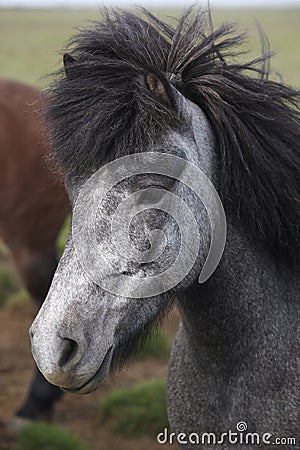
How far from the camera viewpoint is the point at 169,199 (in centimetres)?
220

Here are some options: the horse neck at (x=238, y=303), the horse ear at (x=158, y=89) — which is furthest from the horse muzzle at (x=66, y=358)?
the horse ear at (x=158, y=89)

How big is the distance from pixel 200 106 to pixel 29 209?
3085mm

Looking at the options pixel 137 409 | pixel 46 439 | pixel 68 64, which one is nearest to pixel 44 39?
pixel 137 409

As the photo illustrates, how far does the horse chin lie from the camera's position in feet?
6.83

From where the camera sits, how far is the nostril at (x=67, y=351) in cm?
199

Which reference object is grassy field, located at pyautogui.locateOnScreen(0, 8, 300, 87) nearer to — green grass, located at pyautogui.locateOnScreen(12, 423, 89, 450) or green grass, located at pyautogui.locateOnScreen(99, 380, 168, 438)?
green grass, located at pyautogui.locateOnScreen(99, 380, 168, 438)

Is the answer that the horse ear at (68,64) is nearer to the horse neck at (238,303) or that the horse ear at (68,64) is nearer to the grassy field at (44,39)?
the horse neck at (238,303)

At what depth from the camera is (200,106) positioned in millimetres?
2439

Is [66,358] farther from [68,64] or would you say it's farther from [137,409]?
[137,409]

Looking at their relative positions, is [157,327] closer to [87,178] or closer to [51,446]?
[87,178]

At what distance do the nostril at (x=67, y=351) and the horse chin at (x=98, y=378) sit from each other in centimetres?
11

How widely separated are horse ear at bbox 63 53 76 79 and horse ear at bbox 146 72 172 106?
36 cm

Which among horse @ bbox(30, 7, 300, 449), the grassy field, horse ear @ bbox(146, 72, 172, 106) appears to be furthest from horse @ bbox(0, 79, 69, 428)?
the grassy field

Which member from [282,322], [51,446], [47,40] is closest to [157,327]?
[282,322]
